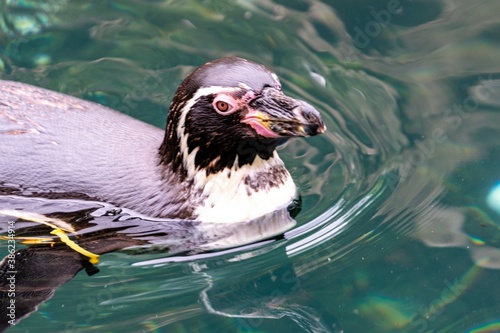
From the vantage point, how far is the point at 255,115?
6.50m

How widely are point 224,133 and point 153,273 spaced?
114 cm

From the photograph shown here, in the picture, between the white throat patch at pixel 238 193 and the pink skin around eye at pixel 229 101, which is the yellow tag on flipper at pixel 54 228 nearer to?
the white throat patch at pixel 238 193

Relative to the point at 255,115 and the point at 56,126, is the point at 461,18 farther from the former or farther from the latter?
the point at 56,126

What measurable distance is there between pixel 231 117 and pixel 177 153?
1.91 ft

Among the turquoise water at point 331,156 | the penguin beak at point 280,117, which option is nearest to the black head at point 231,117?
the penguin beak at point 280,117

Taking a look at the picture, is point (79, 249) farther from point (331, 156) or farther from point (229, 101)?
point (331, 156)

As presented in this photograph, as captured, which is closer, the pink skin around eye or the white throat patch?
the pink skin around eye

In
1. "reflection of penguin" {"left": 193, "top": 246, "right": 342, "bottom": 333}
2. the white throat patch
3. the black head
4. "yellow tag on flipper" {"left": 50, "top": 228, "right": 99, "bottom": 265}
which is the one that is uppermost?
the black head

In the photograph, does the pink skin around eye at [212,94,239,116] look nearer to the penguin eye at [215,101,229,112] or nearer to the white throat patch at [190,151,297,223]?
the penguin eye at [215,101,229,112]

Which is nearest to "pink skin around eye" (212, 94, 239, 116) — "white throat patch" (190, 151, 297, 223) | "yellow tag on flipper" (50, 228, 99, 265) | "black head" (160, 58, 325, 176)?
"black head" (160, 58, 325, 176)

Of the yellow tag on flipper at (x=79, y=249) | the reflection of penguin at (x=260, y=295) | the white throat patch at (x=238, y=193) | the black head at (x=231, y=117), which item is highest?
the black head at (x=231, y=117)

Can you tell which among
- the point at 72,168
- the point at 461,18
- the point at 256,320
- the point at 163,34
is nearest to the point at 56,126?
the point at 72,168

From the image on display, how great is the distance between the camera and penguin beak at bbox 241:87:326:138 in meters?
6.39

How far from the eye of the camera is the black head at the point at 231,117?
644 centimetres
